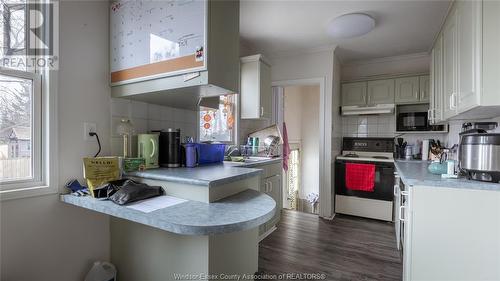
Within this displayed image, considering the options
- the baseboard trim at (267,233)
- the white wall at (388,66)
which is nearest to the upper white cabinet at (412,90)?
the white wall at (388,66)

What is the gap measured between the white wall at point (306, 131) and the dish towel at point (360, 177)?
5.46 feet

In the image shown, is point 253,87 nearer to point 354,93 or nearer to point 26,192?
point 354,93

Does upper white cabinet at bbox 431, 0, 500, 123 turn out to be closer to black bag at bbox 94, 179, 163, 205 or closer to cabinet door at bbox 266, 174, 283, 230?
cabinet door at bbox 266, 174, 283, 230

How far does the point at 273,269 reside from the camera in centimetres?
217

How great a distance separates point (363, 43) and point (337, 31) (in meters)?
0.81

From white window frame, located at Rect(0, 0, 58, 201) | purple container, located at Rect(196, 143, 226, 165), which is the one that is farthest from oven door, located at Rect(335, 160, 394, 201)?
white window frame, located at Rect(0, 0, 58, 201)

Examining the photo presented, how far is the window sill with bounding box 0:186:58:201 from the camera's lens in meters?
1.26

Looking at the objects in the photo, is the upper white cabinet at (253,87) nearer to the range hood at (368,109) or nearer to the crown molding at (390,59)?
the range hood at (368,109)

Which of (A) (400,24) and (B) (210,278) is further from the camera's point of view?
(A) (400,24)

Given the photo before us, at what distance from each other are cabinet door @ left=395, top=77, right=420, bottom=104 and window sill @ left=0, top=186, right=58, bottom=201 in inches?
160

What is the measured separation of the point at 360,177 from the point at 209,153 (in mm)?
2405

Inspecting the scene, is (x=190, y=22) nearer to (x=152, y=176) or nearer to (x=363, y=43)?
(x=152, y=176)

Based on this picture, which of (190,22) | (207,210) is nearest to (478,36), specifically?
(190,22)

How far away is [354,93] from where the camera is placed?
3846mm
